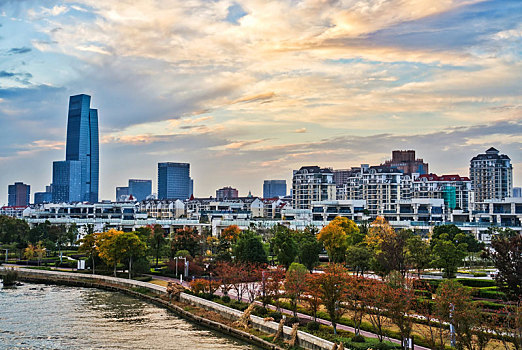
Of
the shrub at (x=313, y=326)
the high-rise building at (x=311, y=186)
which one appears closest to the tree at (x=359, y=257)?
the shrub at (x=313, y=326)

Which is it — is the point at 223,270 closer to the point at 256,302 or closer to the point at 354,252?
the point at 256,302

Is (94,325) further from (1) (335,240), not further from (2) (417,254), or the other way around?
(1) (335,240)

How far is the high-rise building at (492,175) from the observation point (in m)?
136

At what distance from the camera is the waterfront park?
2402 centimetres

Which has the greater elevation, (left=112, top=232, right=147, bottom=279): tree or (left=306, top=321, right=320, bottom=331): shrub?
(left=112, top=232, right=147, bottom=279): tree

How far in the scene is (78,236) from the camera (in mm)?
86625

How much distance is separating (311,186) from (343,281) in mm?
101977

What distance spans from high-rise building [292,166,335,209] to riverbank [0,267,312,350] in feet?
263

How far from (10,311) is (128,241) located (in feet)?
44.3

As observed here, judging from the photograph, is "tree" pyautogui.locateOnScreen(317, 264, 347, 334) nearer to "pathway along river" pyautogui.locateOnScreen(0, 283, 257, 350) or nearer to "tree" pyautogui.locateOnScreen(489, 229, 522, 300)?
"pathway along river" pyautogui.locateOnScreen(0, 283, 257, 350)

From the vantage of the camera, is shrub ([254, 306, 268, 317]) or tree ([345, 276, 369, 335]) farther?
shrub ([254, 306, 268, 317])

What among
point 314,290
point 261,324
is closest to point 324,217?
point 261,324

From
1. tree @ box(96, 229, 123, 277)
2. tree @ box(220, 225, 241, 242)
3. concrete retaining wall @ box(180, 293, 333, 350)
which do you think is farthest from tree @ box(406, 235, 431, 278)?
tree @ box(220, 225, 241, 242)

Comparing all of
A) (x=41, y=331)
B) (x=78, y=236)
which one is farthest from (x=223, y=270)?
(x=78, y=236)
